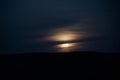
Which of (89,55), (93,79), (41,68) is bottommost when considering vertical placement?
(93,79)

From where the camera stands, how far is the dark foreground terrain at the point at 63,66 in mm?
7578

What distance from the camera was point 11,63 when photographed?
860cm

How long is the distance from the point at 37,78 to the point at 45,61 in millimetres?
1278

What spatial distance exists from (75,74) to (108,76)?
105cm

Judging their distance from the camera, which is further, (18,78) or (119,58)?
(119,58)

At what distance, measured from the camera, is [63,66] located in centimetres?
850

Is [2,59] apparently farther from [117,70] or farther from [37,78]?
[117,70]

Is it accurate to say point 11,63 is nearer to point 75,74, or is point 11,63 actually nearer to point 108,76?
point 75,74

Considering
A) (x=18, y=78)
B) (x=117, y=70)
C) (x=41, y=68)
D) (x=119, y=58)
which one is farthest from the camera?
(x=119, y=58)

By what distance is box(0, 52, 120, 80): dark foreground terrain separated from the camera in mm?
7578

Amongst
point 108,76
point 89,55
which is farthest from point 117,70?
point 89,55

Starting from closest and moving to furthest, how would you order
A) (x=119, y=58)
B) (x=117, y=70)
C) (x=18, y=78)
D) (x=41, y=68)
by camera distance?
(x=18, y=78) → (x=117, y=70) → (x=41, y=68) → (x=119, y=58)

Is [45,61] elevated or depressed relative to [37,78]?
elevated

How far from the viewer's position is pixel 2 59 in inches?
344
